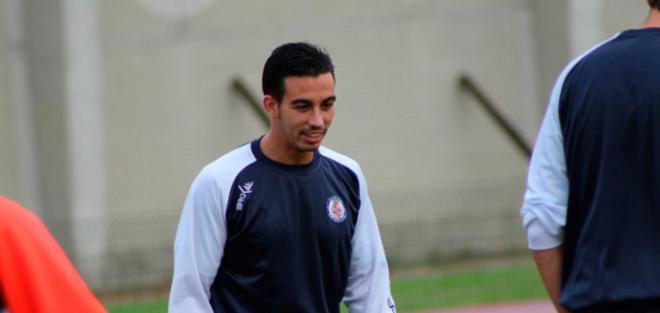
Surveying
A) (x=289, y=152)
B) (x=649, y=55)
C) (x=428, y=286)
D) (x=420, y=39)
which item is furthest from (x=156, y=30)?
(x=649, y=55)

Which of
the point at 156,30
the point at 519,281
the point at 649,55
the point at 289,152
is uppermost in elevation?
the point at 649,55

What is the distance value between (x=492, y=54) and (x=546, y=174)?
18.0 m

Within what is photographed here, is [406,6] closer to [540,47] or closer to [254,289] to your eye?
[540,47]

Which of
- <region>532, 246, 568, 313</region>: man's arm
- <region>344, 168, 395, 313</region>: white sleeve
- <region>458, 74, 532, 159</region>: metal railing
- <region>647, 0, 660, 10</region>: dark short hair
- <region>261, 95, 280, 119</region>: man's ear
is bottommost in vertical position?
<region>458, 74, 532, 159</region>: metal railing

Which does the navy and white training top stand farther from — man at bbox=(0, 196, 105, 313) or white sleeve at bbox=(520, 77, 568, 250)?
man at bbox=(0, 196, 105, 313)

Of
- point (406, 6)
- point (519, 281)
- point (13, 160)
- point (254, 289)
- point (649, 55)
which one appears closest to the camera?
point (649, 55)

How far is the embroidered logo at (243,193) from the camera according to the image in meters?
6.13

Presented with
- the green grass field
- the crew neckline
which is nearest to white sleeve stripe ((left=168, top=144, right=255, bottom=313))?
the crew neckline

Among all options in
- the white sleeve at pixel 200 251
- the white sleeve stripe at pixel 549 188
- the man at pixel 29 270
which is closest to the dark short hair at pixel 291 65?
the white sleeve at pixel 200 251

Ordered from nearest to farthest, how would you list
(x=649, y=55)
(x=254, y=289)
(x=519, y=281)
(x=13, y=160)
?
1. (x=649, y=55)
2. (x=254, y=289)
3. (x=519, y=281)
4. (x=13, y=160)

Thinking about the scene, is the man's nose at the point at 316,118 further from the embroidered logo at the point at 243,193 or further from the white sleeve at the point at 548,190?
the white sleeve at the point at 548,190

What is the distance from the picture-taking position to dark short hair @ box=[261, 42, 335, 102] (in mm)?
6160

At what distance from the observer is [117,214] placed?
69.1 ft

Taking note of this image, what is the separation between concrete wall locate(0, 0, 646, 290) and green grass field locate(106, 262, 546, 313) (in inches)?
73.2
